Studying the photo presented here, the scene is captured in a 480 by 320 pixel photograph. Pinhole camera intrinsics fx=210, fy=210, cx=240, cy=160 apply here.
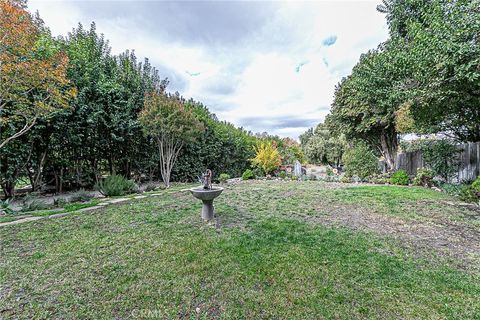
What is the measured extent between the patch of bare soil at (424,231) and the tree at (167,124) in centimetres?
560

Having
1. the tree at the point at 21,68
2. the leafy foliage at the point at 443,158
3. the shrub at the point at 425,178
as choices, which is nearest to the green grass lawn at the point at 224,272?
the tree at the point at 21,68

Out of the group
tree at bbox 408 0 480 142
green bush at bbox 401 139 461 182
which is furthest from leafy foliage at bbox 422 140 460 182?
tree at bbox 408 0 480 142

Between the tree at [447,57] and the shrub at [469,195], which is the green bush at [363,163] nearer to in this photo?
the tree at [447,57]

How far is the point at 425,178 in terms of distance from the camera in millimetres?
7668

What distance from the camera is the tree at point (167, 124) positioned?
7199 millimetres

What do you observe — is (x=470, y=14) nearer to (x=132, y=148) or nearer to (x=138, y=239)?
(x=138, y=239)

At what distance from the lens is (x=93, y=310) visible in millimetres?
1689

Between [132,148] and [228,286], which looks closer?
[228,286]

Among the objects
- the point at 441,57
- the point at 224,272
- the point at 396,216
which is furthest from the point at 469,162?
the point at 224,272

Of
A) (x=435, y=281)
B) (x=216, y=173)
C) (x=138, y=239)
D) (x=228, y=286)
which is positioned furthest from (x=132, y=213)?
(x=216, y=173)

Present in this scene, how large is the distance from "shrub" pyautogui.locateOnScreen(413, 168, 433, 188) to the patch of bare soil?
4.62 m

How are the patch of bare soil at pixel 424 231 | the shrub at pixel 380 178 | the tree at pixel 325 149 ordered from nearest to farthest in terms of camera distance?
the patch of bare soil at pixel 424 231, the shrub at pixel 380 178, the tree at pixel 325 149

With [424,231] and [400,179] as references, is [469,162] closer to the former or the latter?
[400,179]

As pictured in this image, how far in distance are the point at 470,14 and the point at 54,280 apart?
7.98 meters
